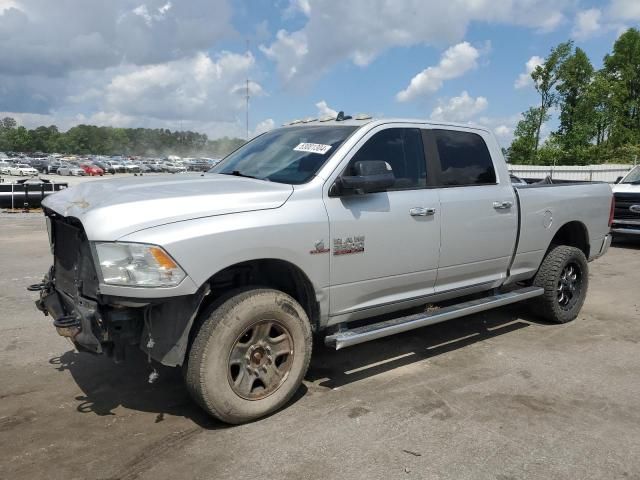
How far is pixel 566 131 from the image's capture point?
1690 inches

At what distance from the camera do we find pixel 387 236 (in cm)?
418

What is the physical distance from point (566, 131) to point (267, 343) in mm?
44536

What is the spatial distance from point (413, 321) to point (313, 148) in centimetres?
154

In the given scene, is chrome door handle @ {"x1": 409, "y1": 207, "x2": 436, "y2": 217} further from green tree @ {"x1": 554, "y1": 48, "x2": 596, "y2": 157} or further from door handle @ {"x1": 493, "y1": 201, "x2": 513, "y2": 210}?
green tree @ {"x1": 554, "y1": 48, "x2": 596, "y2": 157}

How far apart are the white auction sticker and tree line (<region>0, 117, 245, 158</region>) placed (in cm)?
16115

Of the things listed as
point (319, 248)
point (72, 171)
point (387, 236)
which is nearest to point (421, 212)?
point (387, 236)

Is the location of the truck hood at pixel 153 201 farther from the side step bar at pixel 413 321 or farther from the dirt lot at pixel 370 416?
the dirt lot at pixel 370 416

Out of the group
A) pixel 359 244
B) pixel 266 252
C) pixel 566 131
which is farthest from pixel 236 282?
pixel 566 131

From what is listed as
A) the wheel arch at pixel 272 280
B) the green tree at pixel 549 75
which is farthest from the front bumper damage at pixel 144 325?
the green tree at pixel 549 75

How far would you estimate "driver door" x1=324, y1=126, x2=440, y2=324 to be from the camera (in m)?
3.99

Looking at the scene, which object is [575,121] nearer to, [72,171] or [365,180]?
[365,180]

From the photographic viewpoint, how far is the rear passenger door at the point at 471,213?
4.68m

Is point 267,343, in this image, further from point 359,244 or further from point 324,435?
point 359,244

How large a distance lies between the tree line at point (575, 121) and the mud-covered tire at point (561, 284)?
3754cm
